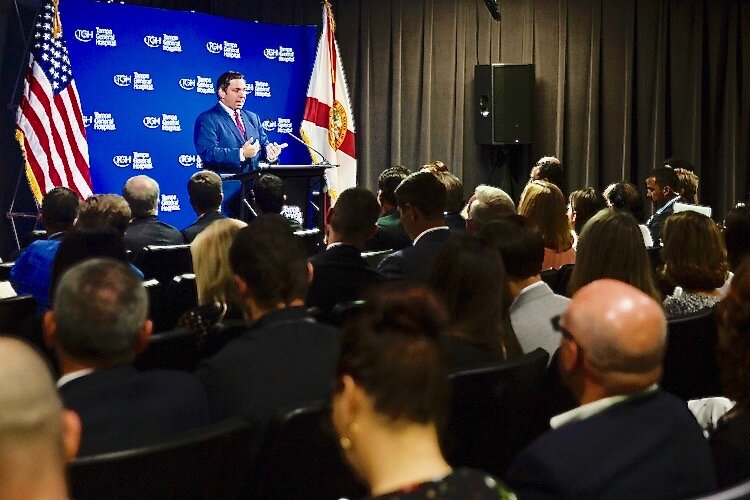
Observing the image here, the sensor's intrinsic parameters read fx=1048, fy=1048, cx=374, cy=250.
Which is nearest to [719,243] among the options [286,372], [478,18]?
[286,372]

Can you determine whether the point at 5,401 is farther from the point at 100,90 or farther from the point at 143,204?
the point at 100,90

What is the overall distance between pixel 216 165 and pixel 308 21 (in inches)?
135

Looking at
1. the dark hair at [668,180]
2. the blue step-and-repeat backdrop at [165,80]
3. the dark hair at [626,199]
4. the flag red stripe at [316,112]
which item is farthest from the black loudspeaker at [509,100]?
the dark hair at [626,199]

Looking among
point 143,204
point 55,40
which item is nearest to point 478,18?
point 55,40

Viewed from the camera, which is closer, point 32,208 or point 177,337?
point 177,337

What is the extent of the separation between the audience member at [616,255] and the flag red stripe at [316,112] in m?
6.92

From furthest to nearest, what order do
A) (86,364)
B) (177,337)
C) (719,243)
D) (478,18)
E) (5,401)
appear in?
1. (478,18)
2. (719,243)
3. (177,337)
4. (86,364)
5. (5,401)

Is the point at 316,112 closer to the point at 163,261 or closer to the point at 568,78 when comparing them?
the point at 568,78

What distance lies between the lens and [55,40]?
324 inches

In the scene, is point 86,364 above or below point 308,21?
below

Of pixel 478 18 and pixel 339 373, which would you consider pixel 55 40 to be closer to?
pixel 478 18

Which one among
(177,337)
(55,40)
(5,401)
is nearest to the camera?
(5,401)

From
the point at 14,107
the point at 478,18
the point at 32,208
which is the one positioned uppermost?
the point at 478,18

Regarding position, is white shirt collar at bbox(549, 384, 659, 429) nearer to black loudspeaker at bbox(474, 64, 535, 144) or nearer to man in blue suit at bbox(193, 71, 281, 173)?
man in blue suit at bbox(193, 71, 281, 173)
